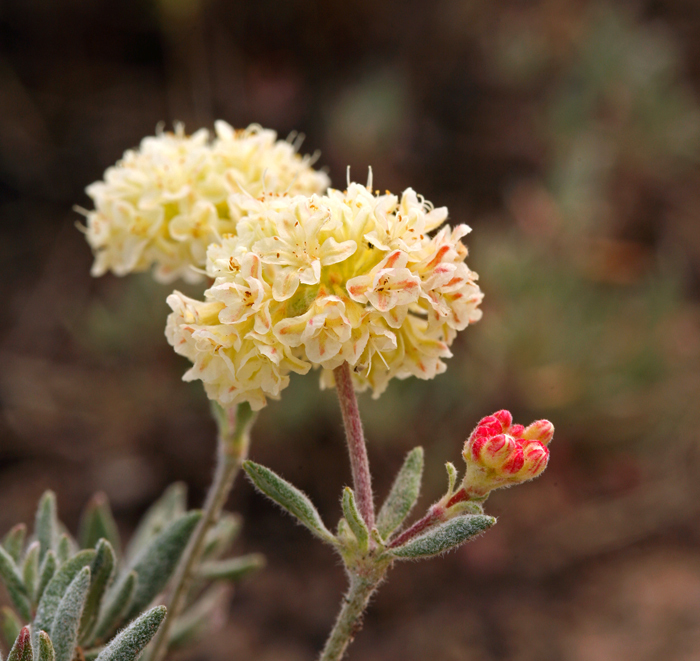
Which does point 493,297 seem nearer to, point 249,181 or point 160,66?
point 249,181

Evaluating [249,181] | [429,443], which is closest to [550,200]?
[429,443]

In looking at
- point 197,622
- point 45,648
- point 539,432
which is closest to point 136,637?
point 45,648

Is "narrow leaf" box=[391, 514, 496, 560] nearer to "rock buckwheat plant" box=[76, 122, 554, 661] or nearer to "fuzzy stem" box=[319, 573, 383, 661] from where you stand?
"rock buckwheat plant" box=[76, 122, 554, 661]

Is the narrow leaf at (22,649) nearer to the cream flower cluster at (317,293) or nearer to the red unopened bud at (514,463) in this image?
the cream flower cluster at (317,293)

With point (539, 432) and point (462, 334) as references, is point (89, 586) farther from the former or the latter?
point (462, 334)

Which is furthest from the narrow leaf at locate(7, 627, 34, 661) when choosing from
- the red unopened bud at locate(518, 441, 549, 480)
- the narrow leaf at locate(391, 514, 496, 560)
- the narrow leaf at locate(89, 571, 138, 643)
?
the red unopened bud at locate(518, 441, 549, 480)
